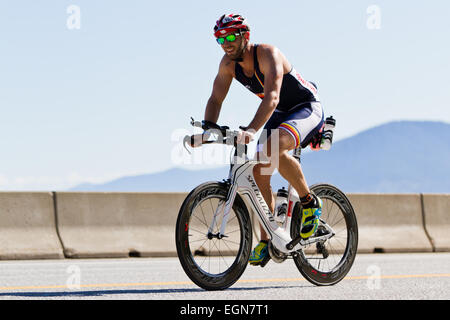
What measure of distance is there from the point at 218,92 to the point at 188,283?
5.69 ft

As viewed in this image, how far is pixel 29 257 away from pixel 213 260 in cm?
278

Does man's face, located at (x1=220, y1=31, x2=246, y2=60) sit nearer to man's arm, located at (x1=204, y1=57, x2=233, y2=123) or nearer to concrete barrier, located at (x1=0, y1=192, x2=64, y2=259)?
man's arm, located at (x1=204, y1=57, x2=233, y2=123)

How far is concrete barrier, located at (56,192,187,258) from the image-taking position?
1077 centimetres

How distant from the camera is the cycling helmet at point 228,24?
250 inches

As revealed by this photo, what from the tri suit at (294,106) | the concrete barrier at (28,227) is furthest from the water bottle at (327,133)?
the concrete barrier at (28,227)

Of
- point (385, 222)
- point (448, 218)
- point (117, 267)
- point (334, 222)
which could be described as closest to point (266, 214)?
point (334, 222)

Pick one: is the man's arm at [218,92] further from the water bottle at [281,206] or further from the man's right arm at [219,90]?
the water bottle at [281,206]

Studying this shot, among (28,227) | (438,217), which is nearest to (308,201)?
(28,227)

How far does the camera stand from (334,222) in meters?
7.46

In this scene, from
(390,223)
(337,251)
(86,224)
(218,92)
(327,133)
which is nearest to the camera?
(218,92)

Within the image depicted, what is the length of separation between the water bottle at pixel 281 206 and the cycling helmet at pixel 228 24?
1551mm

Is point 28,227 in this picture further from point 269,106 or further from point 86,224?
point 269,106

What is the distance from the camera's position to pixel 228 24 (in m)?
6.35
